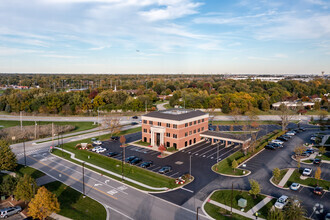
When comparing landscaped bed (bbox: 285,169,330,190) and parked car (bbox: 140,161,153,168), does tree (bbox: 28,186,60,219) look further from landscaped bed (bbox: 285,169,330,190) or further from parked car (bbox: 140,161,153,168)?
landscaped bed (bbox: 285,169,330,190)

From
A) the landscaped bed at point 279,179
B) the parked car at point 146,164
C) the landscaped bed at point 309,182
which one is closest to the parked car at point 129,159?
the parked car at point 146,164

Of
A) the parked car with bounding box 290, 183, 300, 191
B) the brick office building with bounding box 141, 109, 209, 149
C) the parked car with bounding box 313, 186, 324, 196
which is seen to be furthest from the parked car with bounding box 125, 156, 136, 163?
the parked car with bounding box 313, 186, 324, 196

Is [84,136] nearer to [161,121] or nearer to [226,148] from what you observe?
[161,121]

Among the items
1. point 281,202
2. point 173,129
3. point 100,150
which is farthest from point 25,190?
point 281,202

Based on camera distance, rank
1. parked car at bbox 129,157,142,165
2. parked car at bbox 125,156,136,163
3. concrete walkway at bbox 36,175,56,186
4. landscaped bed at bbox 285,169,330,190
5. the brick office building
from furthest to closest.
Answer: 1. the brick office building
2. parked car at bbox 125,156,136,163
3. parked car at bbox 129,157,142,165
4. concrete walkway at bbox 36,175,56,186
5. landscaped bed at bbox 285,169,330,190

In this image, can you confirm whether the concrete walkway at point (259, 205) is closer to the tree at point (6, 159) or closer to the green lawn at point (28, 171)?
the green lawn at point (28, 171)

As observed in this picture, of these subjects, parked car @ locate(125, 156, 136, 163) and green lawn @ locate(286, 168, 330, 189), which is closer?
green lawn @ locate(286, 168, 330, 189)

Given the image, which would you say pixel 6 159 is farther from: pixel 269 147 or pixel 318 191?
pixel 269 147
